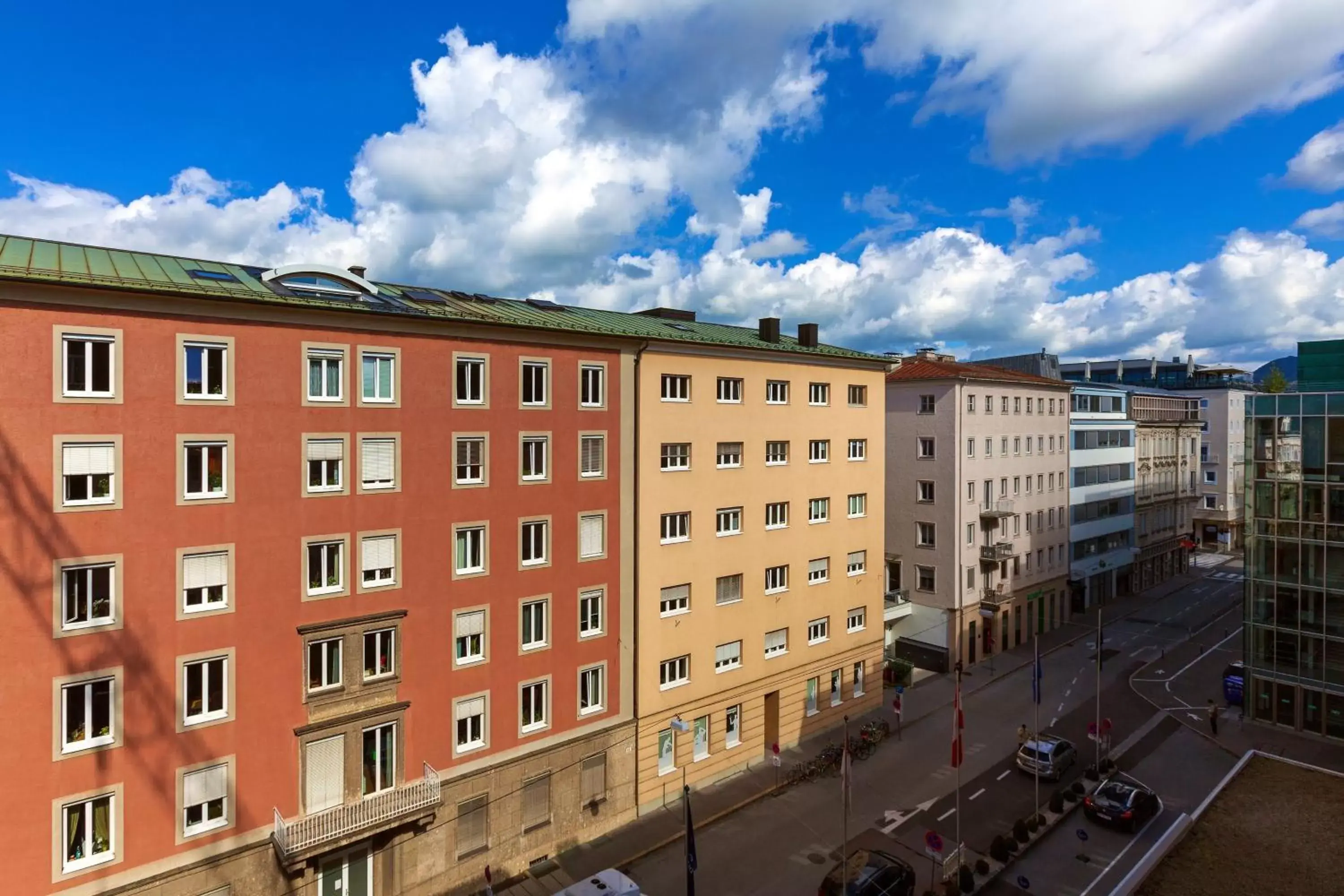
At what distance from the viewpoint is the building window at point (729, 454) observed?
34219 millimetres

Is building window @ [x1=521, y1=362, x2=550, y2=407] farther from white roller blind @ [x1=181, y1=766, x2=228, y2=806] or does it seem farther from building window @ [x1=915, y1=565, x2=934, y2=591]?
building window @ [x1=915, y1=565, x2=934, y2=591]

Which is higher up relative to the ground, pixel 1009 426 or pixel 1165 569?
pixel 1009 426

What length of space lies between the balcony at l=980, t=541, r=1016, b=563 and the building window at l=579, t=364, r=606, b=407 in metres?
33.5

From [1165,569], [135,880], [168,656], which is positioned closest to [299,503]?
[168,656]

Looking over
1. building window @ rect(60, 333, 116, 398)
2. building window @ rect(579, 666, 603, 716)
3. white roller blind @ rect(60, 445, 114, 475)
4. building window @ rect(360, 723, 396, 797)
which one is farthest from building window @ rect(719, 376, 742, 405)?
white roller blind @ rect(60, 445, 114, 475)

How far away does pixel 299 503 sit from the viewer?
74.4 feet

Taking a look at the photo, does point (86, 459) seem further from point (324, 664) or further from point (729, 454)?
point (729, 454)

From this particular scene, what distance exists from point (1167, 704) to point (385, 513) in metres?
45.4

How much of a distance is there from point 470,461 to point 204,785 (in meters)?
12.3

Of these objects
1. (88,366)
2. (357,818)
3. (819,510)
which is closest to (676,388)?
(819,510)

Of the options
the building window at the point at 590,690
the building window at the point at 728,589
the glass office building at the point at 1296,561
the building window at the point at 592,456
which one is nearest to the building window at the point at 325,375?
the building window at the point at 592,456

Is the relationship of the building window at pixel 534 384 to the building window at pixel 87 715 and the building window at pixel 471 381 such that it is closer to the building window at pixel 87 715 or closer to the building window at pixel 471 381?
the building window at pixel 471 381

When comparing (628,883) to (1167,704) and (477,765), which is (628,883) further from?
(1167,704)

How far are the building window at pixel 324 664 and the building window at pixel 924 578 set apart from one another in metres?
39.0
